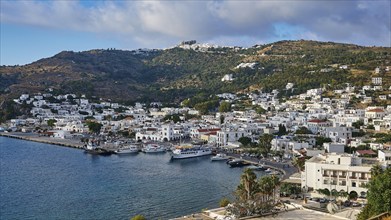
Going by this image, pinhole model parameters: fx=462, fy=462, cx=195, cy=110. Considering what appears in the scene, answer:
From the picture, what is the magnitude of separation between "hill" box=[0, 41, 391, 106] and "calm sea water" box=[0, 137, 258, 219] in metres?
43.4

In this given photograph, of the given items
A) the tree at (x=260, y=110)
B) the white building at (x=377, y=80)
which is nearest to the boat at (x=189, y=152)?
the tree at (x=260, y=110)

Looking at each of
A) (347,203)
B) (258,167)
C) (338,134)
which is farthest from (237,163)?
(347,203)

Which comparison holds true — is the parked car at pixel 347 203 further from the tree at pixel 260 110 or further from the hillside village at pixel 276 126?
the tree at pixel 260 110

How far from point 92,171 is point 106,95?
6123cm

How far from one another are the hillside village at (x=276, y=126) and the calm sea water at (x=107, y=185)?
590 centimetres

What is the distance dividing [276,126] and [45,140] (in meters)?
27.0

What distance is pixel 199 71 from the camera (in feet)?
399

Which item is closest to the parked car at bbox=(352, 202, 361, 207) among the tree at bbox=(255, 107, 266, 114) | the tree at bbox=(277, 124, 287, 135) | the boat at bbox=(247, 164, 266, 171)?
the boat at bbox=(247, 164, 266, 171)

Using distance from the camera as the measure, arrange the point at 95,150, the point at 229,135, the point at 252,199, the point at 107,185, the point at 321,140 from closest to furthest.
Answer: the point at 252,199, the point at 107,185, the point at 321,140, the point at 95,150, the point at 229,135

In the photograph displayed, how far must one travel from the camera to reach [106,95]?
94.9 meters

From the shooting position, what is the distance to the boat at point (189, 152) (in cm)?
4172

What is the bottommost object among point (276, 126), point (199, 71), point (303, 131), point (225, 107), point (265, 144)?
point (265, 144)

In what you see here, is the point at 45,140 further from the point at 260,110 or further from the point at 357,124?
the point at 357,124

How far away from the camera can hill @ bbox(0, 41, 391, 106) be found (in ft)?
265
